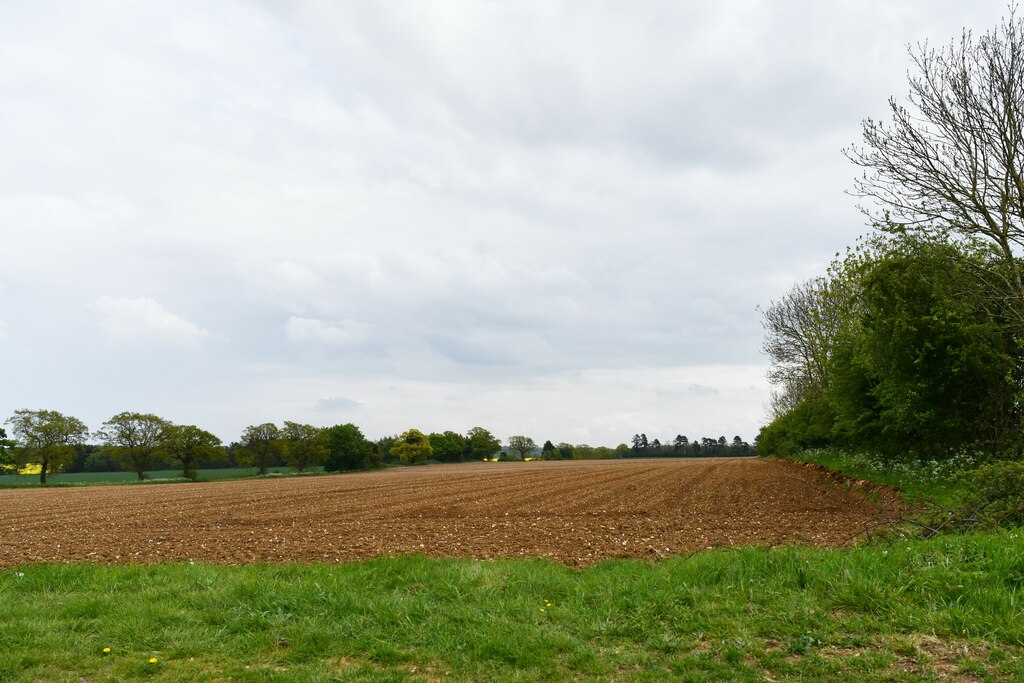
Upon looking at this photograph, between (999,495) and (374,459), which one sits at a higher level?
(999,495)

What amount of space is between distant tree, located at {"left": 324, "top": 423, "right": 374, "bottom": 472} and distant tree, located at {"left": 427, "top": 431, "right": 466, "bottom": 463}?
130 ft

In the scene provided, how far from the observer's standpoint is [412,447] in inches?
5281

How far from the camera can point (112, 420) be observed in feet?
283

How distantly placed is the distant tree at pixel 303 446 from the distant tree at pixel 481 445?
2279 inches

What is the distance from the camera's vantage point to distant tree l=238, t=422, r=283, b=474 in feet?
321

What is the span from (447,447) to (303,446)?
5199 centimetres

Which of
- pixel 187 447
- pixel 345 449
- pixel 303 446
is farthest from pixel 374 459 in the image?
pixel 187 447

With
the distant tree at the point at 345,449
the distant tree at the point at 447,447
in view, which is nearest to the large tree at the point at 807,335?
the distant tree at the point at 345,449

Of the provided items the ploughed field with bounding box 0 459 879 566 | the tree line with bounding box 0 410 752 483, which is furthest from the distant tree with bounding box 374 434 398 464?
the ploughed field with bounding box 0 459 879 566

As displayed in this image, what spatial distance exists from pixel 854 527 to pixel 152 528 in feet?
73.4

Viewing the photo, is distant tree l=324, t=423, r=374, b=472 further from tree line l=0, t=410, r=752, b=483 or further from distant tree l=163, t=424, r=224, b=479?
distant tree l=163, t=424, r=224, b=479

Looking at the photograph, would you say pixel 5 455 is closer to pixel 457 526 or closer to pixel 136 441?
pixel 136 441

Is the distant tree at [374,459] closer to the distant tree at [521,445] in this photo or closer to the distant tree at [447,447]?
the distant tree at [447,447]

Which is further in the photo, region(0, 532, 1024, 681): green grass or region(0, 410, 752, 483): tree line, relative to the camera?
region(0, 410, 752, 483): tree line
